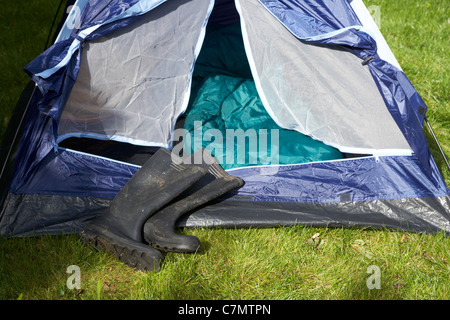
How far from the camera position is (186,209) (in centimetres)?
224

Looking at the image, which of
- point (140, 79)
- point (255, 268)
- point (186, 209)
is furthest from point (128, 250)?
point (140, 79)

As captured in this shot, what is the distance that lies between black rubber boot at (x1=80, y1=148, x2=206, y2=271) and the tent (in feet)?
0.48

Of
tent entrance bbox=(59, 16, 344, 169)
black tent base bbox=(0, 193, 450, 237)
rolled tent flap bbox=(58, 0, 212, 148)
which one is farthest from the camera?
tent entrance bbox=(59, 16, 344, 169)

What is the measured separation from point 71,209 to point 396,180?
1.62 m

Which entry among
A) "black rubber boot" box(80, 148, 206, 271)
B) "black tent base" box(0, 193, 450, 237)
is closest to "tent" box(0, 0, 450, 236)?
"black tent base" box(0, 193, 450, 237)

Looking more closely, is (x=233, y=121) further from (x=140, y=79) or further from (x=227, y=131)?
(x=140, y=79)

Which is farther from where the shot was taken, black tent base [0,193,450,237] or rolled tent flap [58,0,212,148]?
rolled tent flap [58,0,212,148]

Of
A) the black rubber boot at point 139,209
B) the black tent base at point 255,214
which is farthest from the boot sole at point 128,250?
the black tent base at point 255,214

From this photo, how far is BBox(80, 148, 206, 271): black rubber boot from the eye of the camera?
2.03 meters

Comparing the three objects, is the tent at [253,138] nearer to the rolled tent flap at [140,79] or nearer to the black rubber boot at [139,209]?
the rolled tent flap at [140,79]

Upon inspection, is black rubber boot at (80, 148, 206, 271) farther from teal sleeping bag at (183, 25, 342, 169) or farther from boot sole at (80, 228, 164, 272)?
teal sleeping bag at (183, 25, 342, 169)

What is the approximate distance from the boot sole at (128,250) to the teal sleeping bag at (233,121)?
758 millimetres

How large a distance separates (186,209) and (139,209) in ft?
0.72
